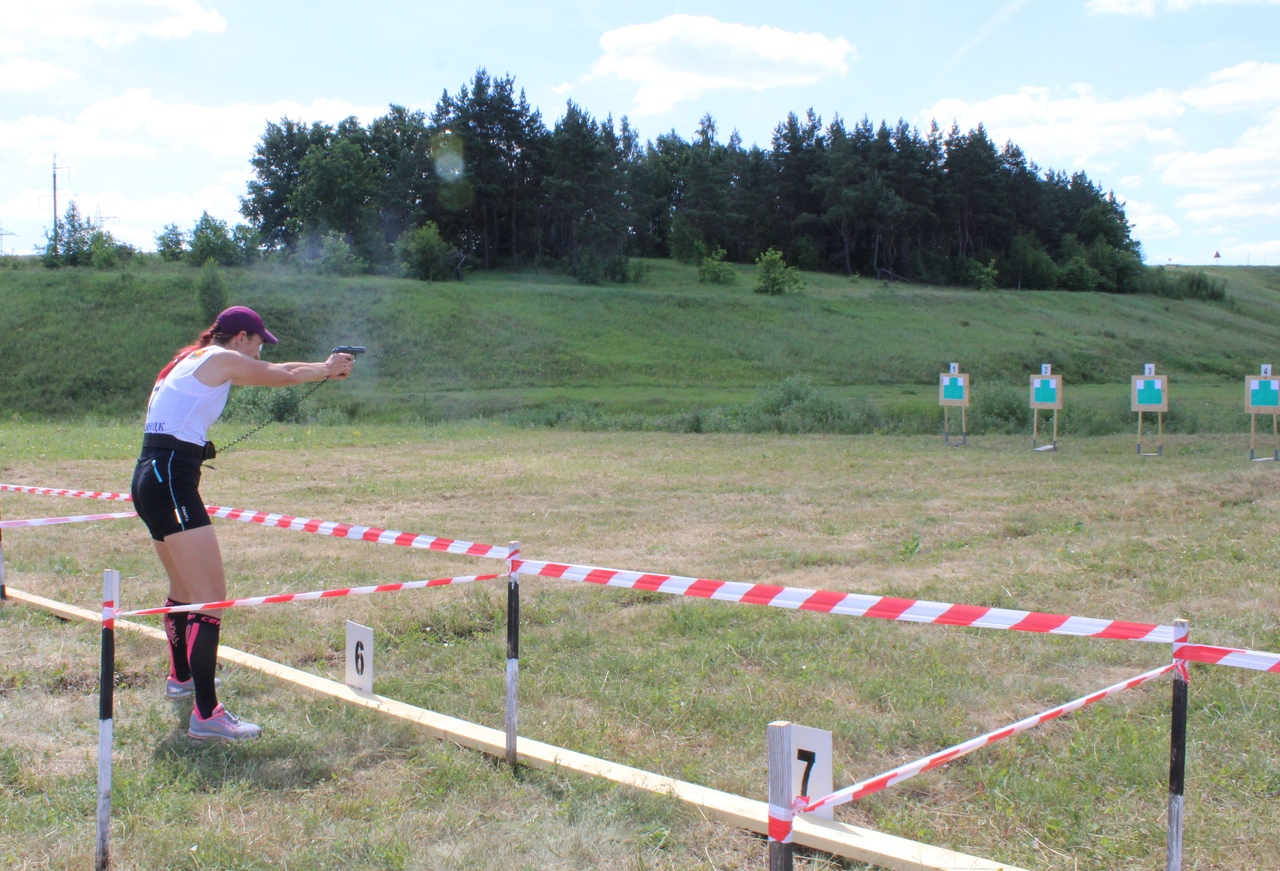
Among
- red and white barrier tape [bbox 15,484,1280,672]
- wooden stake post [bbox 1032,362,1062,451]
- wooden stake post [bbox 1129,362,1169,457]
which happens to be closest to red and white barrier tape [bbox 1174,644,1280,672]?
red and white barrier tape [bbox 15,484,1280,672]

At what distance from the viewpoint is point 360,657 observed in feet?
15.0

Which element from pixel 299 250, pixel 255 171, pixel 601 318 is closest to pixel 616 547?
pixel 601 318

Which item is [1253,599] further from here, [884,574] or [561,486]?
[561,486]

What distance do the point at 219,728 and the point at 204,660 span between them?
286 millimetres

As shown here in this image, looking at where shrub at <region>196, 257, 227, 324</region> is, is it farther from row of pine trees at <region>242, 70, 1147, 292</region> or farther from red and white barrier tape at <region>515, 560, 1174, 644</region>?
red and white barrier tape at <region>515, 560, 1174, 644</region>

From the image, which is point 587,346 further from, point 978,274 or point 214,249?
point 978,274

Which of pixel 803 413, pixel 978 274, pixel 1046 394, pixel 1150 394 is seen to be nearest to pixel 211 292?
pixel 803 413

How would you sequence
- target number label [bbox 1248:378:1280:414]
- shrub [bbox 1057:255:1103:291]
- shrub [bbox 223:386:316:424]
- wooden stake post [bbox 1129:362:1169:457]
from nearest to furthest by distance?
target number label [bbox 1248:378:1280:414] → wooden stake post [bbox 1129:362:1169:457] → shrub [bbox 223:386:316:424] → shrub [bbox 1057:255:1103:291]

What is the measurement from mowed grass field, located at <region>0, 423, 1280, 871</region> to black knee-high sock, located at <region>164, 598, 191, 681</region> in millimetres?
185

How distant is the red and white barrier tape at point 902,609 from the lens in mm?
2637

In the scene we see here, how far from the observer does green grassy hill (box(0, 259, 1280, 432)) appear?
3147 cm

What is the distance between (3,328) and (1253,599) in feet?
137

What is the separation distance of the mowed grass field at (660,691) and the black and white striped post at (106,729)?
83mm

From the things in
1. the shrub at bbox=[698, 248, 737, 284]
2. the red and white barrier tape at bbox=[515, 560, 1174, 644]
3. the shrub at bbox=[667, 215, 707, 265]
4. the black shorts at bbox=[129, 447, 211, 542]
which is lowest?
the red and white barrier tape at bbox=[515, 560, 1174, 644]
